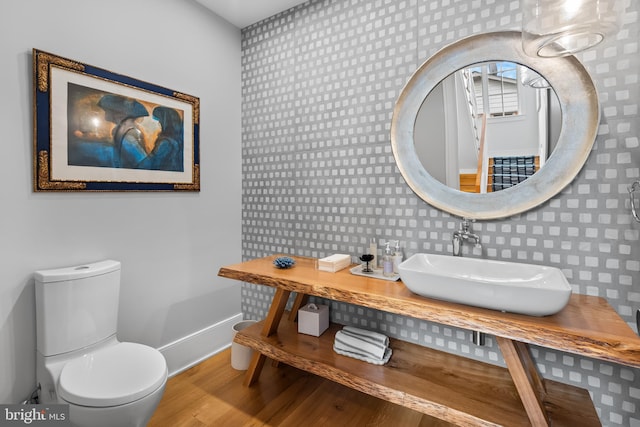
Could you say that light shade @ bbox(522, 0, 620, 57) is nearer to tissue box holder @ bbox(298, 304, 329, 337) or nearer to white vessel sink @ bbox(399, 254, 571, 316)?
white vessel sink @ bbox(399, 254, 571, 316)

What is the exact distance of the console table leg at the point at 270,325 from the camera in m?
2.06

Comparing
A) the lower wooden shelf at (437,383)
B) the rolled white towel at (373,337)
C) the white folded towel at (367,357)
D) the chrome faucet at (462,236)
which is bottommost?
the lower wooden shelf at (437,383)

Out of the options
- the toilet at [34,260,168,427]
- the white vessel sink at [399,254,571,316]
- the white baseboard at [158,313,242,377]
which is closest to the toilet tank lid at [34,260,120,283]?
the toilet at [34,260,168,427]

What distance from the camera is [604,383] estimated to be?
152cm

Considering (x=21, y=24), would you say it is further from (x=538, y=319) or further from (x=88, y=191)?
Answer: (x=538, y=319)

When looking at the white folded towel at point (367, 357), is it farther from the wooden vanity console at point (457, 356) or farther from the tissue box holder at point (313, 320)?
the tissue box holder at point (313, 320)

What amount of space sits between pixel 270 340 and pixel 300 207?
95 cm

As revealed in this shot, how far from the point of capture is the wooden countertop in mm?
1104

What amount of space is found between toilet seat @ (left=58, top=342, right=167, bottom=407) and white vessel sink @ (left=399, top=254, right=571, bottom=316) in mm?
1229

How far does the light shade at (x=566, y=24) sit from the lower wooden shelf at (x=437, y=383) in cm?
150

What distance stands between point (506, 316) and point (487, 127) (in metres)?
1.04

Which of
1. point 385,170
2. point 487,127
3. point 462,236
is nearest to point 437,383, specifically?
point 462,236

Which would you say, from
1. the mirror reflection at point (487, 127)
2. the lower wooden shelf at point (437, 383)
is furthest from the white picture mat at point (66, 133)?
the mirror reflection at point (487, 127)

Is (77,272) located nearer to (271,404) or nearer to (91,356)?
(91,356)
